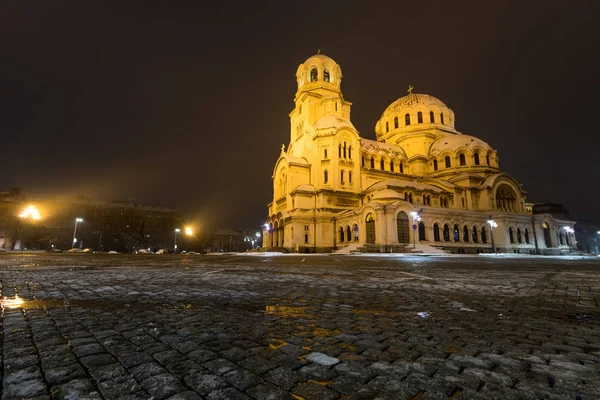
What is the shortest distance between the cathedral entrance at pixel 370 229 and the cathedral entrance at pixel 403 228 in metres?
2.84

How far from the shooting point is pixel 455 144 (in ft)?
164

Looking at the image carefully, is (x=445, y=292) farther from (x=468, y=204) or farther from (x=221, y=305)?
(x=468, y=204)

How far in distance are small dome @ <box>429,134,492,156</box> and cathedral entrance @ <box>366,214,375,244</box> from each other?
23815 mm

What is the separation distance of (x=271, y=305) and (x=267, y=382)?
2274 mm

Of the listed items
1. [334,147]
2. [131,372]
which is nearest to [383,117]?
[334,147]

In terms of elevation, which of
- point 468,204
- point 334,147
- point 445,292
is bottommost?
point 445,292

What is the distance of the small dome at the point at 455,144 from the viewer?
4944 centimetres

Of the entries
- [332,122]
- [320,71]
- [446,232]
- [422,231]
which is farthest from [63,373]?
[320,71]

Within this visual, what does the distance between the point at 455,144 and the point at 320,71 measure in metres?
26.2

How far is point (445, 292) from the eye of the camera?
16.1ft

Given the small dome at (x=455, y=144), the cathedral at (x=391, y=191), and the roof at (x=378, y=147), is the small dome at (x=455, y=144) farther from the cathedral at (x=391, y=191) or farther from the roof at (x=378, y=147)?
the roof at (x=378, y=147)

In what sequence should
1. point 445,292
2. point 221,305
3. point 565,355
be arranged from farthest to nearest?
point 445,292 → point 221,305 → point 565,355

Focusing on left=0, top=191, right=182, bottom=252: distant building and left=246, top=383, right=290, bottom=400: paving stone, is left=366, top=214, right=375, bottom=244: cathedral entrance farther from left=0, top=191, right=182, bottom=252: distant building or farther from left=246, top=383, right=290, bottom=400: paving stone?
left=0, top=191, right=182, bottom=252: distant building

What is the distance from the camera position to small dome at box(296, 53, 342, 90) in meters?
52.0
